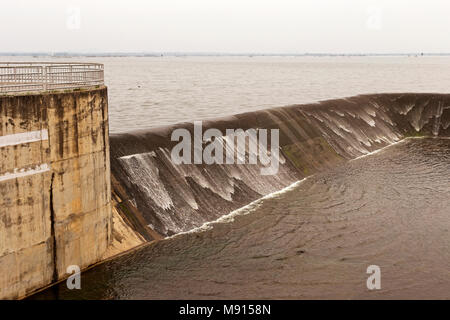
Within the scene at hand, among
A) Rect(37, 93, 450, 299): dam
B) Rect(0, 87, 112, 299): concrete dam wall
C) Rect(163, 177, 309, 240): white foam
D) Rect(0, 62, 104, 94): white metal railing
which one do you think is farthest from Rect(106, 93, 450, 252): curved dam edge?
Rect(0, 62, 104, 94): white metal railing

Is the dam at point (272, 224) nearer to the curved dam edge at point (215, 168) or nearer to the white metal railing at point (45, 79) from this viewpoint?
the curved dam edge at point (215, 168)

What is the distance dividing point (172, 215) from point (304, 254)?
663 centimetres

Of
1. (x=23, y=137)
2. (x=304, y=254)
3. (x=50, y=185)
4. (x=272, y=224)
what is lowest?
(x=304, y=254)

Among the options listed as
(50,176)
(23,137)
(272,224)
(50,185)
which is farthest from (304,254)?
(23,137)

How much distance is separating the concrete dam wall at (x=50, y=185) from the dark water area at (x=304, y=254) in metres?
1.13

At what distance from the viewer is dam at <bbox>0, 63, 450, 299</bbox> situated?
1550 centimetres

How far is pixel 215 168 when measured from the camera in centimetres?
2855

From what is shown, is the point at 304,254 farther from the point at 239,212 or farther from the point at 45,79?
the point at 45,79

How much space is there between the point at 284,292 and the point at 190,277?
3.61m
